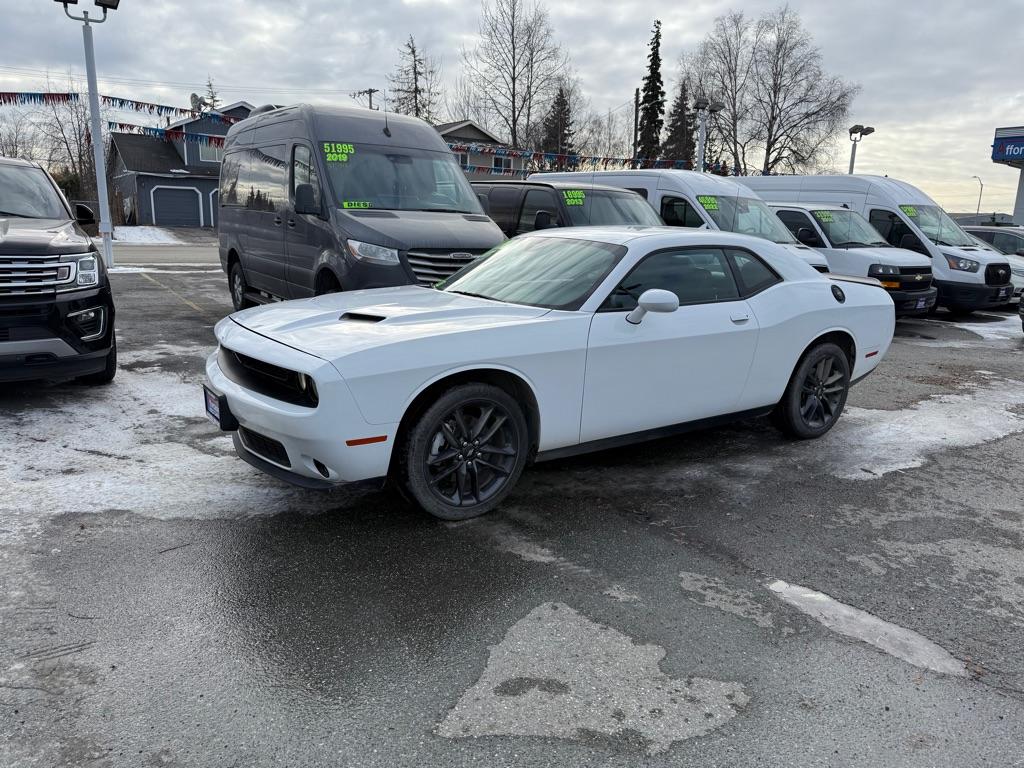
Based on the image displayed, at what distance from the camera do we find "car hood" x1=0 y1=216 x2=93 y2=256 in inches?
220

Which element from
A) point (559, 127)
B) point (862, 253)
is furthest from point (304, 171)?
point (559, 127)

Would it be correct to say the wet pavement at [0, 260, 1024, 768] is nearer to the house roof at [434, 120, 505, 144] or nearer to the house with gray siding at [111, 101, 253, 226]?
the house with gray siding at [111, 101, 253, 226]

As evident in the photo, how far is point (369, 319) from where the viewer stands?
163 inches

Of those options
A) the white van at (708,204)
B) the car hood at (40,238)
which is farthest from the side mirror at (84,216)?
the white van at (708,204)

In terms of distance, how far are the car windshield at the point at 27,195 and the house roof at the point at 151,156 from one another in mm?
36528

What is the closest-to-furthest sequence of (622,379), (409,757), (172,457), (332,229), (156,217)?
(409,757) < (622,379) < (172,457) < (332,229) < (156,217)

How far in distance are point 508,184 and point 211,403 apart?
7978 millimetres

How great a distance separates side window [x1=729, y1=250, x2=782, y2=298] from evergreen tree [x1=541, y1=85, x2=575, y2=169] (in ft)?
138

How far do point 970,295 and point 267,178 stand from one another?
11608mm

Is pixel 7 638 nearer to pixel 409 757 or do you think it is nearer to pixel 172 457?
pixel 409 757

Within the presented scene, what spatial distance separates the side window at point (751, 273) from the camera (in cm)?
517

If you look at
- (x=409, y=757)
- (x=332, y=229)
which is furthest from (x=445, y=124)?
(x=409, y=757)

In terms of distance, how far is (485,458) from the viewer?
4035 mm

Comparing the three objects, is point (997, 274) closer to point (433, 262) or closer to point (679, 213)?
point (679, 213)
